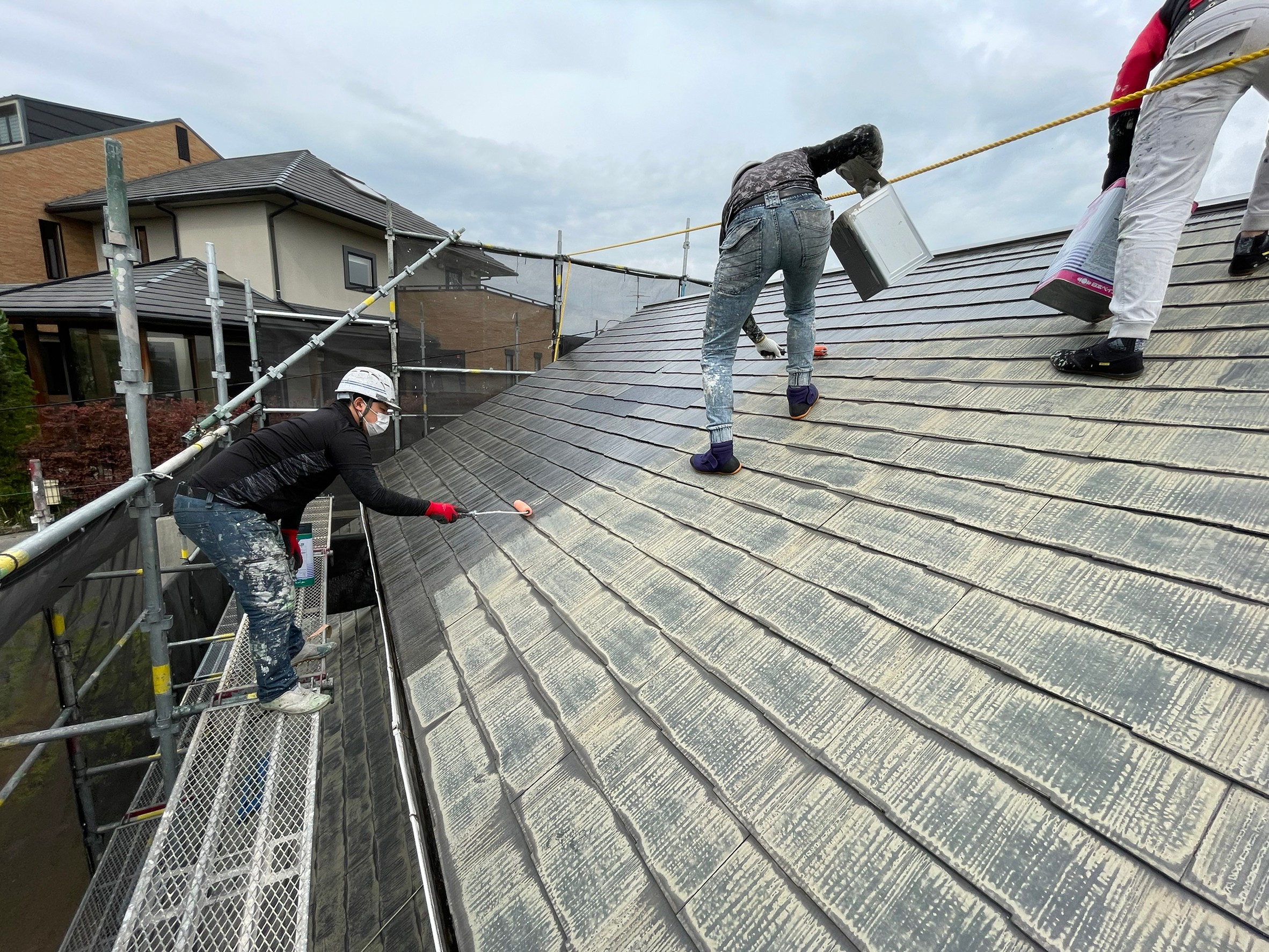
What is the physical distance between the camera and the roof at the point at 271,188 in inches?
516

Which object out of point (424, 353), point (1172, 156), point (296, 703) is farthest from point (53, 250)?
point (1172, 156)

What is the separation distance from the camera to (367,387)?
2.90m

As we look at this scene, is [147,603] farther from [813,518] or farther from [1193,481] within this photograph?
[1193,481]

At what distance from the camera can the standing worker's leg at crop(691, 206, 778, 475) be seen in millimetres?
2541

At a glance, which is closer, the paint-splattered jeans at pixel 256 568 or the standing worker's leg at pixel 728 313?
the standing worker's leg at pixel 728 313

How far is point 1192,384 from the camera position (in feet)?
6.27

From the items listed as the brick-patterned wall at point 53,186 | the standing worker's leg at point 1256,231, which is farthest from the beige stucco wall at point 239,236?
the standing worker's leg at point 1256,231

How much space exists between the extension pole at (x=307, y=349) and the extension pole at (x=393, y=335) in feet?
0.78

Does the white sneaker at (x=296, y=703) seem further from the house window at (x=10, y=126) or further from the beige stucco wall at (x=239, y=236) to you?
the house window at (x=10, y=126)

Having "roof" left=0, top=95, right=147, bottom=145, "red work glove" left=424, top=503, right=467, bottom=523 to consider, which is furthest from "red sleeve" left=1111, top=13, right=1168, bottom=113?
"roof" left=0, top=95, right=147, bottom=145

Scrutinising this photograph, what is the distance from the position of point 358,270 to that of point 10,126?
16214 millimetres

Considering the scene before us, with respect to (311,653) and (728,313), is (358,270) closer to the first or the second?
(311,653)

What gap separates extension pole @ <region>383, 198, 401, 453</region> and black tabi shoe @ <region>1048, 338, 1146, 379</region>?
7.75 m

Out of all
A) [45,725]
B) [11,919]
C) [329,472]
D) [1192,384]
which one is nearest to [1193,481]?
Result: [1192,384]
